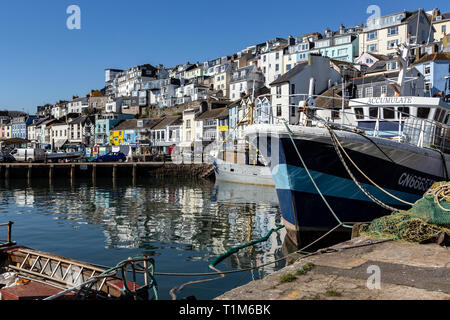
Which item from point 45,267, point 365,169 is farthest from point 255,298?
point 365,169

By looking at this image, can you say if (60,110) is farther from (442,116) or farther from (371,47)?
(442,116)

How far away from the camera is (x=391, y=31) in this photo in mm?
72250

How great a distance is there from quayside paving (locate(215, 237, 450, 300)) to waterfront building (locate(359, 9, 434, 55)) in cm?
6870

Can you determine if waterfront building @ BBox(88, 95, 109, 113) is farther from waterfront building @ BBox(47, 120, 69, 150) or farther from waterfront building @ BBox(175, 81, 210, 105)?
waterfront building @ BBox(175, 81, 210, 105)

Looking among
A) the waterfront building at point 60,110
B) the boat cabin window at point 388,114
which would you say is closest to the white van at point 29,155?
the boat cabin window at point 388,114

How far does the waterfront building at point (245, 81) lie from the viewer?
3189 inches

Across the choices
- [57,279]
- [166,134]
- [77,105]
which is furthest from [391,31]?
[77,105]

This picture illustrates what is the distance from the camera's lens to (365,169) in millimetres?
13914

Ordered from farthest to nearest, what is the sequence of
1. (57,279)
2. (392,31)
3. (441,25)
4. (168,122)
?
(168,122)
(441,25)
(392,31)
(57,279)

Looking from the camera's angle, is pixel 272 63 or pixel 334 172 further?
pixel 272 63

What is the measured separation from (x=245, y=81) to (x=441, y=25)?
38391 mm

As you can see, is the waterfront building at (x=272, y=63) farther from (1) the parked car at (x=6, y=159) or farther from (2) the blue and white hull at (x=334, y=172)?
(2) the blue and white hull at (x=334, y=172)

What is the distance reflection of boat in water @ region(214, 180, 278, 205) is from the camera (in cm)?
3034

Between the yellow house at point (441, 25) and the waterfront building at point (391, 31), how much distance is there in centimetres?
143
